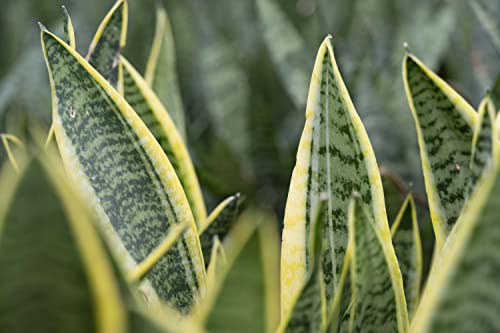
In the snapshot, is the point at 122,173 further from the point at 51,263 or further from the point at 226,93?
the point at 226,93

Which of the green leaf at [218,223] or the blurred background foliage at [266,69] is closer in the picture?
the green leaf at [218,223]

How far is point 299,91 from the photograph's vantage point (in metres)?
1.16

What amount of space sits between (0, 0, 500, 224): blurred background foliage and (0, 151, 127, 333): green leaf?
0.65m

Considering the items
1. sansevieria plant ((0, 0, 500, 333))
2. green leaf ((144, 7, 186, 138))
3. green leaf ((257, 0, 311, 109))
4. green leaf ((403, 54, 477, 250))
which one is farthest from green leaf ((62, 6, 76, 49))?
green leaf ((257, 0, 311, 109))

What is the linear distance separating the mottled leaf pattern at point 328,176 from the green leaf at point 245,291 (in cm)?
13

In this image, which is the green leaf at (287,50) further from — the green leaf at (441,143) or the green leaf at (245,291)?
the green leaf at (245,291)

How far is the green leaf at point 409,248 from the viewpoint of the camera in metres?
0.62

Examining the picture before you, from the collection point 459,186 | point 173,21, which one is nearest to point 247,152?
point 173,21

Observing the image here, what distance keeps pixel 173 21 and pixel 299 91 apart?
0.46 metres

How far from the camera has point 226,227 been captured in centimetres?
62

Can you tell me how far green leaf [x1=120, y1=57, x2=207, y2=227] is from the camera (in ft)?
2.06

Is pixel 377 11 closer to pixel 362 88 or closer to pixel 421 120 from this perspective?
pixel 362 88

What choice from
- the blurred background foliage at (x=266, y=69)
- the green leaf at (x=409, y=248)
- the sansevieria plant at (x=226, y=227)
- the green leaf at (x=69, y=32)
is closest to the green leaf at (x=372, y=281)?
the sansevieria plant at (x=226, y=227)

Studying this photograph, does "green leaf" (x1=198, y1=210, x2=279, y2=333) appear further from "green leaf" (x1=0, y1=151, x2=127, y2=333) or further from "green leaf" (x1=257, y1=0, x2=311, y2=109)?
"green leaf" (x1=257, y1=0, x2=311, y2=109)
